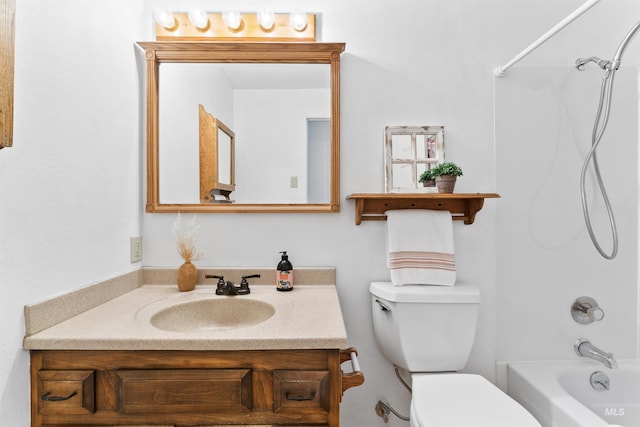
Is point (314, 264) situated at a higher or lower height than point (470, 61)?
lower

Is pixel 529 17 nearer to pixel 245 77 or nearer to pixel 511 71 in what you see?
pixel 511 71

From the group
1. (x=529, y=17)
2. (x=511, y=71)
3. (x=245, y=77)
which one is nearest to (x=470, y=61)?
(x=511, y=71)

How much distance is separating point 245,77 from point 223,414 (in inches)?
50.9

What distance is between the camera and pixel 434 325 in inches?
56.7

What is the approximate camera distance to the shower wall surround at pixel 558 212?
5.36 ft

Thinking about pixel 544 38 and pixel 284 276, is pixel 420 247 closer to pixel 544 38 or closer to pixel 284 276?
pixel 284 276

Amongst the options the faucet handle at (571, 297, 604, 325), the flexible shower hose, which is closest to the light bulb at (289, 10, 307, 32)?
the flexible shower hose

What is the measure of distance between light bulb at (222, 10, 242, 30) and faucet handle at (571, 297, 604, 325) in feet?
6.28

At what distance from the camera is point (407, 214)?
1570 mm

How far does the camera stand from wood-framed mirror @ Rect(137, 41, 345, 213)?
1599 millimetres

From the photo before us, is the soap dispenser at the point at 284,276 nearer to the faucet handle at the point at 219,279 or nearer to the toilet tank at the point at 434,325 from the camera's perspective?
the faucet handle at the point at 219,279

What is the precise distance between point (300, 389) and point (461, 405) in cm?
55

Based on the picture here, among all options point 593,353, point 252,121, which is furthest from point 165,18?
point 593,353

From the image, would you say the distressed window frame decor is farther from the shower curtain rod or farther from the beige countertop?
the beige countertop
